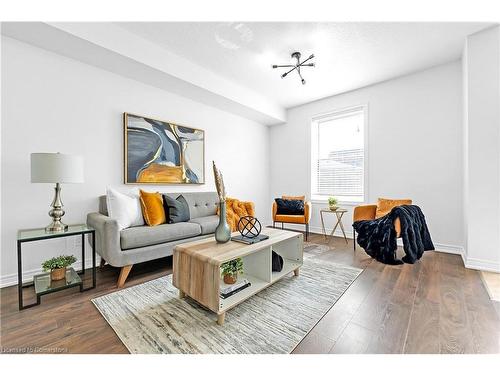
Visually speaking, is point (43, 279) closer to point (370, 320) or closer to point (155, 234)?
point (155, 234)

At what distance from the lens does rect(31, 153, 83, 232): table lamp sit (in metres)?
1.90

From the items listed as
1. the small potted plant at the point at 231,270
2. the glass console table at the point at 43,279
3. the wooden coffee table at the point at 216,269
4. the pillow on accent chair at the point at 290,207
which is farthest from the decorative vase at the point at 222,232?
the pillow on accent chair at the point at 290,207

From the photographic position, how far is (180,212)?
2842 millimetres

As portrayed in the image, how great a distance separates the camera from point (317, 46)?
2.72 m

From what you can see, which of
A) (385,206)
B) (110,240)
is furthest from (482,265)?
(110,240)

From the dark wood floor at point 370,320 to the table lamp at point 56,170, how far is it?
0.73 metres

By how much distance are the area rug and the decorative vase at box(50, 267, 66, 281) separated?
0.48 meters

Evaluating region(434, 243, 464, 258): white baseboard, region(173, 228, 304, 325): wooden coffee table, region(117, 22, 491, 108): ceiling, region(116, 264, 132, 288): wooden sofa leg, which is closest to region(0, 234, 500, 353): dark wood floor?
region(116, 264, 132, 288): wooden sofa leg

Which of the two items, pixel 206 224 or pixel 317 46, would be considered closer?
pixel 317 46

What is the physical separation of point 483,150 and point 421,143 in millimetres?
879

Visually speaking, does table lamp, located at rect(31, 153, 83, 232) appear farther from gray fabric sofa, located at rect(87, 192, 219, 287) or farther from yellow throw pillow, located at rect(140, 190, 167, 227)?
yellow throw pillow, located at rect(140, 190, 167, 227)

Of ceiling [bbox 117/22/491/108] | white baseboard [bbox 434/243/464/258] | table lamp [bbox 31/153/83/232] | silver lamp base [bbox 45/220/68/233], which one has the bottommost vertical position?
white baseboard [bbox 434/243/464/258]
